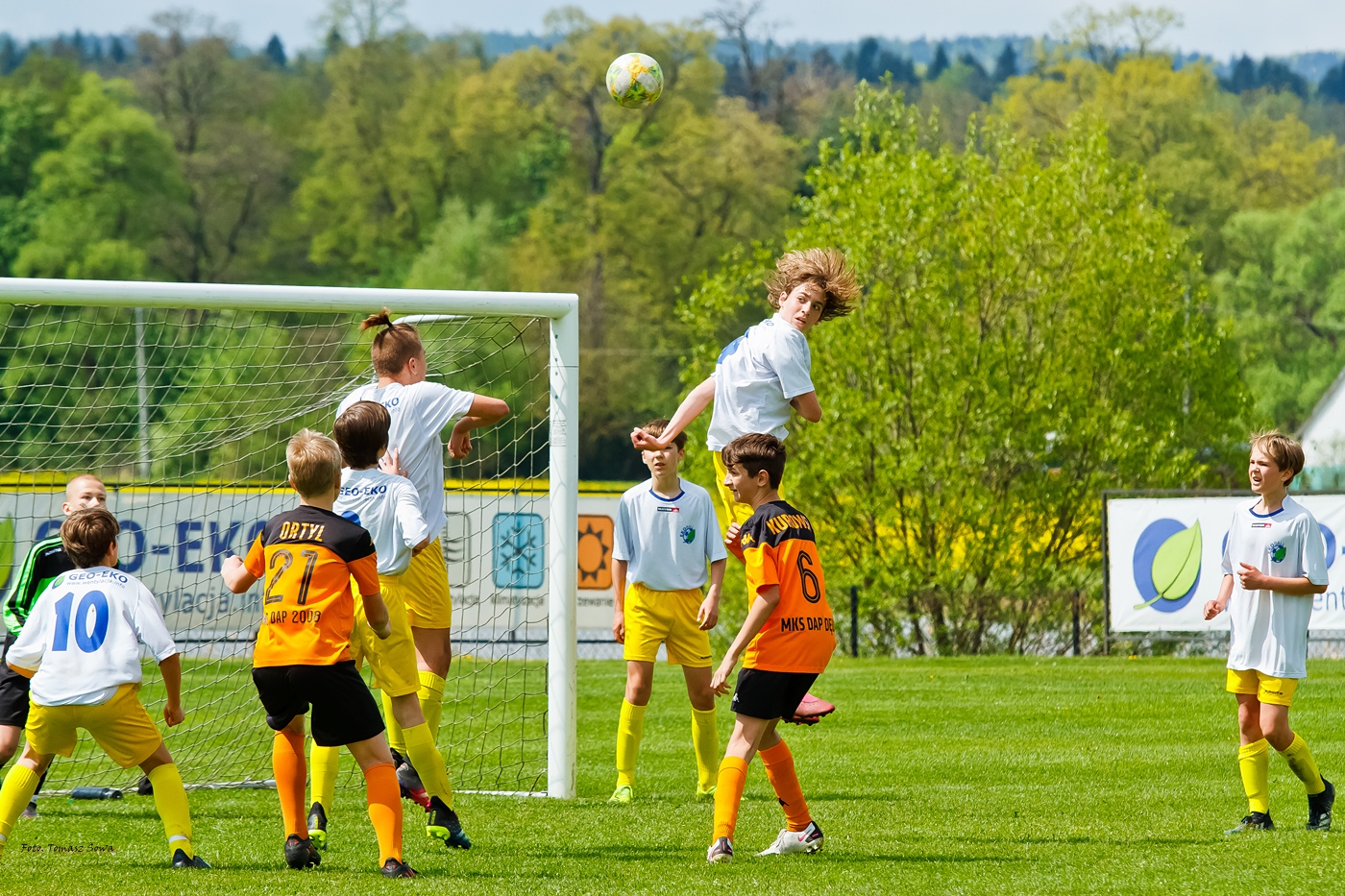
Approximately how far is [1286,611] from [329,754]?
421cm

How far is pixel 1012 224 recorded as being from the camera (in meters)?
19.7

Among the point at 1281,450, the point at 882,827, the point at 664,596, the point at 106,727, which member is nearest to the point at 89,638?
the point at 106,727

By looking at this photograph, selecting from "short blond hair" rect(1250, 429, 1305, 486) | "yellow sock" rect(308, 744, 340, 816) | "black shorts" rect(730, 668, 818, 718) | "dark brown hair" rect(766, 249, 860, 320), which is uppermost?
"dark brown hair" rect(766, 249, 860, 320)

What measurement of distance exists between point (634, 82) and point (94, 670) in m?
4.91

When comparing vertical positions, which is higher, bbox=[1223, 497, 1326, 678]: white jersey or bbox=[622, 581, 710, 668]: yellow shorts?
bbox=[1223, 497, 1326, 678]: white jersey

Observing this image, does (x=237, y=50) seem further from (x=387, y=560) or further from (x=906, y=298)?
(x=387, y=560)

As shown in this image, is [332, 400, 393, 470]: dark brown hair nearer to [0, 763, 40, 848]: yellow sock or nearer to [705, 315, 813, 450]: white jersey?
[705, 315, 813, 450]: white jersey

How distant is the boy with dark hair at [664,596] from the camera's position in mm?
7668

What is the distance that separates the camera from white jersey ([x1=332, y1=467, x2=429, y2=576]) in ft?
18.7

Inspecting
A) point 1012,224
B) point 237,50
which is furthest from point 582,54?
point 1012,224

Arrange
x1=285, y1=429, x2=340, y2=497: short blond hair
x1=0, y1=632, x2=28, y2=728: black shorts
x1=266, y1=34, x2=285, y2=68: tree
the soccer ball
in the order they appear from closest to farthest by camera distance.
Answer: x1=285, y1=429, x2=340, y2=497: short blond hair < x1=0, y1=632, x2=28, y2=728: black shorts < the soccer ball < x1=266, y1=34, x2=285, y2=68: tree

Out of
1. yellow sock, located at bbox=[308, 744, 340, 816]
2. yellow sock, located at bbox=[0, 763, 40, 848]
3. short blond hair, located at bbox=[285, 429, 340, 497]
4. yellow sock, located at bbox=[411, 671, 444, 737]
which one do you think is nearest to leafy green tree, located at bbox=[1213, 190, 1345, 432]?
yellow sock, located at bbox=[411, 671, 444, 737]

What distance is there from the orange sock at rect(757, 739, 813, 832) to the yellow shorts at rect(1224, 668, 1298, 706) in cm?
199

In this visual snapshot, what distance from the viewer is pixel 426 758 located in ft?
19.2
